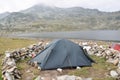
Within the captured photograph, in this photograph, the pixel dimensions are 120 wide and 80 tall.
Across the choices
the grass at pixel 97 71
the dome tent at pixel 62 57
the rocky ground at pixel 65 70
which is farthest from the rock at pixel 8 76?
Result: the grass at pixel 97 71

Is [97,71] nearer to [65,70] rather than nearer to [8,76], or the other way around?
[65,70]

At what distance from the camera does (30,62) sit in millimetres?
17984

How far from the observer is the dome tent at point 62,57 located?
1619 cm

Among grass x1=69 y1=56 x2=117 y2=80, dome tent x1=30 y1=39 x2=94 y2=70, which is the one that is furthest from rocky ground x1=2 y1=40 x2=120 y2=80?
dome tent x1=30 y1=39 x2=94 y2=70

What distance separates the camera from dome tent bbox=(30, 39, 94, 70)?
637 inches

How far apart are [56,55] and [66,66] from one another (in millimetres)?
1238

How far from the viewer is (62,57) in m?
16.6

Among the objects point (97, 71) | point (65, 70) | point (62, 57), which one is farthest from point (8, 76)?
point (97, 71)

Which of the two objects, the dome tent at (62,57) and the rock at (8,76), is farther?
the dome tent at (62,57)

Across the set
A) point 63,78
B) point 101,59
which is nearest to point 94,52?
point 101,59

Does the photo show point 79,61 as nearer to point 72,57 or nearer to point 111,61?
point 72,57

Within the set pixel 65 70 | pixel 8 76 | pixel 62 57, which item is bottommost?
pixel 65 70

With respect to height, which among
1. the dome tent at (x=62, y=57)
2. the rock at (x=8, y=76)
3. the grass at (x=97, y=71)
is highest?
the dome tent at (x=62, y=57)

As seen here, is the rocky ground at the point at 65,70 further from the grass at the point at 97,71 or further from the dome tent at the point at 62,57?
the dome tent at the point at 62,57
